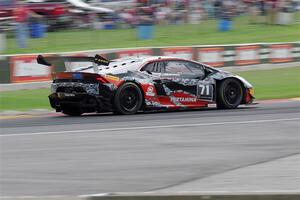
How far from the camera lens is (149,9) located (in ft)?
96.4

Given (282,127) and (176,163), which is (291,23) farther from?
(176,163)

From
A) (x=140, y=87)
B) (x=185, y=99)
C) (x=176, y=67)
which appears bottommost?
(x=185, y=99)

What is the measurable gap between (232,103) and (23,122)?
4558 mm

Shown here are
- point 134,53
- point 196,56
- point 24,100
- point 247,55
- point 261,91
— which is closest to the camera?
point 24,100

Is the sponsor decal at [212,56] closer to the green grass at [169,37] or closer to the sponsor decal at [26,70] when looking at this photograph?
the green grass at [169,37]

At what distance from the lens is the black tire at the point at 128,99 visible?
13664 mm

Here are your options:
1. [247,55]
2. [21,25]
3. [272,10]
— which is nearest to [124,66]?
[21,25]

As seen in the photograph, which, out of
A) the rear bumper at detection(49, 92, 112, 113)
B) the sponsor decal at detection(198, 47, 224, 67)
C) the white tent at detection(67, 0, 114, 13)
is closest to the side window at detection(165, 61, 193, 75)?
the rear bumper at detection(49, 92, 112, 113)

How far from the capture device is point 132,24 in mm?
29766

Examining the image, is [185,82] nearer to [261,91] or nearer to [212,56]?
[261,91]

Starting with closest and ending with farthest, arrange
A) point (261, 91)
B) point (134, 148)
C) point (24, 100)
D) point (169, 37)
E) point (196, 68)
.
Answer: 1. point (134, 148)
2. point (196, 68)
3. point (24, 100)
4. point (261, 91)
5. point (169, 37)

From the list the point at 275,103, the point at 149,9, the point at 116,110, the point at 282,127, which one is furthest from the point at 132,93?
the point at 149,9

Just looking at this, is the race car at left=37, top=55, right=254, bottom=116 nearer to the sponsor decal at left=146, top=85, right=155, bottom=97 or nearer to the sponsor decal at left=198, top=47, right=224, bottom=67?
the sponsor decal at left=146, top=85, right=155, bottom=97

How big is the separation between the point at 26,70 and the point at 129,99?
716cm
